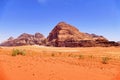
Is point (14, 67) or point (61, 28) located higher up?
point (61, 28)

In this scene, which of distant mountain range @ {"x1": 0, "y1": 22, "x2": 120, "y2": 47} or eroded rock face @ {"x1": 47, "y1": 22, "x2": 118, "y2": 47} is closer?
distant mountain range @ {"x1": 0, "y1": 22, "x2": 120, "y2": 47}

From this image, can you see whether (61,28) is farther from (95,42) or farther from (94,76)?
(94,76)

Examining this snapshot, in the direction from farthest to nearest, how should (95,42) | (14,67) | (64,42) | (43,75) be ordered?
(64,42) → (95,42) → (14,67) → (43,75)

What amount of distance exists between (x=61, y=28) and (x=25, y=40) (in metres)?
28.1

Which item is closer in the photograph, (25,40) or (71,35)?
(71,35)

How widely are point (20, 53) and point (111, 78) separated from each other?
486 inches

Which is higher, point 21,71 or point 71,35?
point 71,35

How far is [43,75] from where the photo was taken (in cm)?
1077

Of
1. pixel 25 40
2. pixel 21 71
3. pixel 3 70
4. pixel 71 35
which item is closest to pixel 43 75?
pixel 21 71

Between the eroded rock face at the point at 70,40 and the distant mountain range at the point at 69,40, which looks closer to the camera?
the distant mountain range at the point at 69,40

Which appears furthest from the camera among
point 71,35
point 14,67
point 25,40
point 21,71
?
point 25,40

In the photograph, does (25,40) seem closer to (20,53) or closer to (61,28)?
(61,28)

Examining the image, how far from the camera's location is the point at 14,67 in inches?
499

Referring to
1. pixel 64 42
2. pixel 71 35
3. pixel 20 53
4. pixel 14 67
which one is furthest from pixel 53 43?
pixel 14 67
